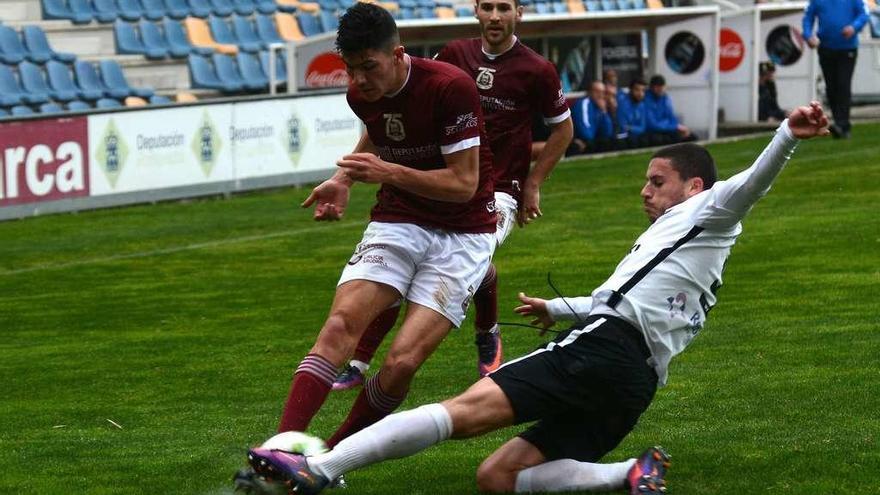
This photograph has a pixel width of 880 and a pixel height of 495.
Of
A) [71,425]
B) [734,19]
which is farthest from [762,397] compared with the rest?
[734,19]

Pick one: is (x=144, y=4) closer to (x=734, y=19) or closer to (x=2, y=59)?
(x=2, y=59)

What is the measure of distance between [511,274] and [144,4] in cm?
1376

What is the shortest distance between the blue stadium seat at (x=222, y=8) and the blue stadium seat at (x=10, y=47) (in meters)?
4.71

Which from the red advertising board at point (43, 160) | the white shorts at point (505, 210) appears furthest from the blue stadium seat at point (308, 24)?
the white shorts at point (505, 210)

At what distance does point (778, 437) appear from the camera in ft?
23.1

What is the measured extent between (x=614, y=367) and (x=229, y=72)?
1867 cm

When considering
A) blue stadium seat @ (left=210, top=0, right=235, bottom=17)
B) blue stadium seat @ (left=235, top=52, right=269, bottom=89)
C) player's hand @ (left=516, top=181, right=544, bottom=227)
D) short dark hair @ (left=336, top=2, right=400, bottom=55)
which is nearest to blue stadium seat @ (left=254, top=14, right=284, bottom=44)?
blue stadium seat @ (left=210, top=0, right=235, bottom=17)

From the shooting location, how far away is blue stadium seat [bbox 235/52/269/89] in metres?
23.7

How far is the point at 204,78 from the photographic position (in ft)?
77.5

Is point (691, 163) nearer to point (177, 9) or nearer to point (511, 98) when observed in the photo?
point (511, 98)

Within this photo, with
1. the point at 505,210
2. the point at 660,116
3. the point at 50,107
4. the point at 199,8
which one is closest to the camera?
the point at 505,210

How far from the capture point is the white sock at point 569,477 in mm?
6145

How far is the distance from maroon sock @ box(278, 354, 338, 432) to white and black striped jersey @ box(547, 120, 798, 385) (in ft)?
→ 3.52

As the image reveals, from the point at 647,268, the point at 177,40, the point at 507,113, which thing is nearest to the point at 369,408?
the point at 647,268
